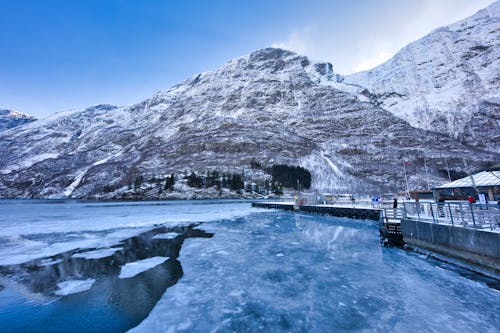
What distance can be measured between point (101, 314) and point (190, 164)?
13604cm

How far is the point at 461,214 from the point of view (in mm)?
14094

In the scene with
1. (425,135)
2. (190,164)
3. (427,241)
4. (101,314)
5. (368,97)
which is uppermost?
(368,97)

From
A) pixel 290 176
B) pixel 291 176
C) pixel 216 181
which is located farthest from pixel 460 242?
pixel 216 181

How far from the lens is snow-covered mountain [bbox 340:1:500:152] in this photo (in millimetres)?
130375

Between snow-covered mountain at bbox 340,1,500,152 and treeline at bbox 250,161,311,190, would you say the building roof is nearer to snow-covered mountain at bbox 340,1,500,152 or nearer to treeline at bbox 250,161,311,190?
treeline at bbox 250,161,311,190

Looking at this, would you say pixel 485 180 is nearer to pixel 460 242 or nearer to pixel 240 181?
pixel 460 242

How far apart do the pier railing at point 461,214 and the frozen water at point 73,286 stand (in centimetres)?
1886

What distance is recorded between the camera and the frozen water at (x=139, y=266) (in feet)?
42.9

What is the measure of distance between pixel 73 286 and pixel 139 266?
11.3 feet

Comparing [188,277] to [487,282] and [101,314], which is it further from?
[487,282]

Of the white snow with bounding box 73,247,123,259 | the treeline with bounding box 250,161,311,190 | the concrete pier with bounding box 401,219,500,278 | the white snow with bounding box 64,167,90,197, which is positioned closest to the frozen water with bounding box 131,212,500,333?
the concrete pier with bounding box 401,219,500,278

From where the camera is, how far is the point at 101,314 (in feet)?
28.2

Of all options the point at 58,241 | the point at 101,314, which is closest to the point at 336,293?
the point at 101,314

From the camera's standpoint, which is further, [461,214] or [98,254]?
[98,254]
